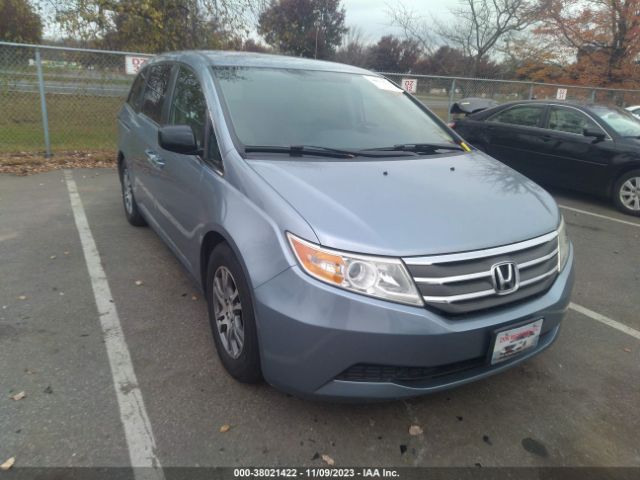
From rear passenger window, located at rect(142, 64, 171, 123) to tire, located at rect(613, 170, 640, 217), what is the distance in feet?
20.1

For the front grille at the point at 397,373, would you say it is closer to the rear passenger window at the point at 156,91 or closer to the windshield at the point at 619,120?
the rear passenger window at the point at 156,91

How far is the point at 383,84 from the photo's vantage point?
3.86 m

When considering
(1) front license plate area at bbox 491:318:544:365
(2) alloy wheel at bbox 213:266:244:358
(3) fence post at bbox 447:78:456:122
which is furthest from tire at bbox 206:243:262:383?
(3) fence post at bbox 447:78:456:122

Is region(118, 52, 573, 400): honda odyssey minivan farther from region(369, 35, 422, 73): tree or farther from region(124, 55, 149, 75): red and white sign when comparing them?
region(369, 35, 422, 73): tree

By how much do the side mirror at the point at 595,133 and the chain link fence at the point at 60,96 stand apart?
284 inches

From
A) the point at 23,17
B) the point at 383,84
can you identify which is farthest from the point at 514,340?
the point at 23,17

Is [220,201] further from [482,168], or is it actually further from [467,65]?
[467,65]

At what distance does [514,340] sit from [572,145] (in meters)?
5.85

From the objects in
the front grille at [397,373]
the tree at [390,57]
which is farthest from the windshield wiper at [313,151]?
the tree at [390,57]

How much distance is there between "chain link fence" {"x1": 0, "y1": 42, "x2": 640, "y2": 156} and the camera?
25.7 feet

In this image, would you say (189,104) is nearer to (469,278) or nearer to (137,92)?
(137,92)

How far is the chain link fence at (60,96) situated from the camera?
785 centimetres

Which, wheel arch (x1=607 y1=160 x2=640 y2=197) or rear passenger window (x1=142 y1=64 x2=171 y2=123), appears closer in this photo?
rear passenger window (x1=142 y1=64 x2=171 y2=123)

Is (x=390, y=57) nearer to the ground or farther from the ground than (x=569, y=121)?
farther from the ground
